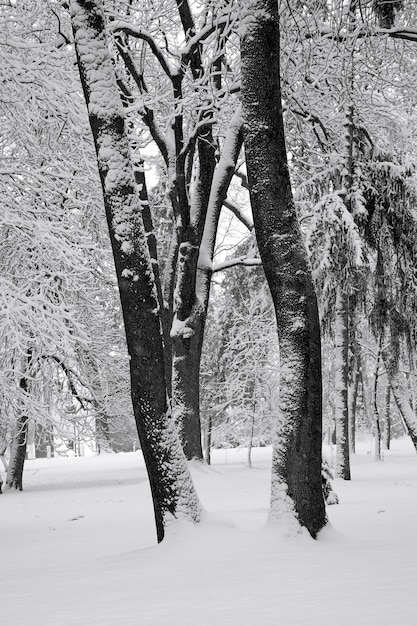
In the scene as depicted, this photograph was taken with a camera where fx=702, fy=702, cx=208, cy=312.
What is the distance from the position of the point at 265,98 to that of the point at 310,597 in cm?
428

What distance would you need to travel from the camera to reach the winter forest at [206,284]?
5.08 meters

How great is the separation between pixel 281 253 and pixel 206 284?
765 cm

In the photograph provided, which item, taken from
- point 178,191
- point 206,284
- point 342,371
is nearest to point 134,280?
point 178,191

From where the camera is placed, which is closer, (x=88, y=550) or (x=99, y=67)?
(x=99, y=67)

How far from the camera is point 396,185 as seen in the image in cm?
1698

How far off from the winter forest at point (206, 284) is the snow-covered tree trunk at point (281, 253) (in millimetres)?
19

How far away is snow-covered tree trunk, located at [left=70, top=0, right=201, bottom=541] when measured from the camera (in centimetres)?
654

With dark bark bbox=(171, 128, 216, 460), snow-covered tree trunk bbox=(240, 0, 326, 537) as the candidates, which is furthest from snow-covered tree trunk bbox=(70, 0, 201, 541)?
dark bark bbox=(171, 128, 216, 460)

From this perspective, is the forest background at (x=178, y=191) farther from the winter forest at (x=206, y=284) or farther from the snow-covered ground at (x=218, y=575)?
the snow-covered ground at (x=218, y=575)

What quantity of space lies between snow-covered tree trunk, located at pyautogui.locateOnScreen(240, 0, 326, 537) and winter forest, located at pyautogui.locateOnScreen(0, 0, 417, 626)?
2 cm

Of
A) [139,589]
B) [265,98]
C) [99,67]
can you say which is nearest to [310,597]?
[139,589]

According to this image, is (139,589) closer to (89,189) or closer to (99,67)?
(99,67)

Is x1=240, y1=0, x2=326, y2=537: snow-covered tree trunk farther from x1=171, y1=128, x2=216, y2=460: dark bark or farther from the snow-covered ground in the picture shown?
x1=171, y1=128, x2=216, y2=460: dark bark

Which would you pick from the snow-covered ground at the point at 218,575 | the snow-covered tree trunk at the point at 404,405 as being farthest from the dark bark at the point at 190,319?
the snow-covered tree trunk at the point at 404,405
